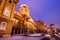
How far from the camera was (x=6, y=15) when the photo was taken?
372 centimetres

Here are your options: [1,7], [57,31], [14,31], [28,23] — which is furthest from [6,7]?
[57,31]

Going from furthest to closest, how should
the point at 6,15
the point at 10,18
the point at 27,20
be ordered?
the point at 27,20, the point at 10,18, the point at 6,15

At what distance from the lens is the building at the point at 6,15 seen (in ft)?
11.5

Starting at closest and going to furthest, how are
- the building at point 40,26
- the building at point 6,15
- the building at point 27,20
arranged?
the building at point 6,15 → the building at point 40,26 → the building at point 27,20

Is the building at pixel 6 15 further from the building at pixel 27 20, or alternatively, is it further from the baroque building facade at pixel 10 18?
the building at pixel 27 20

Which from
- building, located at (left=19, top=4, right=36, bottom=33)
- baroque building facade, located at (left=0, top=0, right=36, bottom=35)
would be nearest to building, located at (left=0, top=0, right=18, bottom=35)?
baroque building facade, located at (left=0, top=0, right=36, bottom=35)

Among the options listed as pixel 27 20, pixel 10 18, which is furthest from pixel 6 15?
pixel 27 20

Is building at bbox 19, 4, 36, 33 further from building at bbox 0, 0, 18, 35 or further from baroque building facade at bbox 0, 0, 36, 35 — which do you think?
building at bbox 0, 0, 18, 35

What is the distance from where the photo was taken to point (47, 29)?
3.49 meters

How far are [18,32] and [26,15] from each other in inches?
37.8

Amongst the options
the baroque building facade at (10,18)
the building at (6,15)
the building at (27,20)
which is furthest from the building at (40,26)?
the building at (6,15)

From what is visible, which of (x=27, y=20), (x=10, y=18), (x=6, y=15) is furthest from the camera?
(x=27, y=20)

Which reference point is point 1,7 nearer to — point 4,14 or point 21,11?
point 4,14

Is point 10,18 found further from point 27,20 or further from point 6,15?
point 27,20
